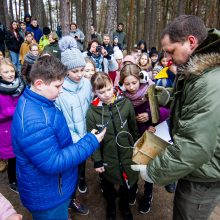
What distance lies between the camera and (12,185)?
11.8ft

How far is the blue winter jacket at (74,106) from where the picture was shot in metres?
2.78

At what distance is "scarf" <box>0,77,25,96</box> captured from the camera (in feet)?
11.0

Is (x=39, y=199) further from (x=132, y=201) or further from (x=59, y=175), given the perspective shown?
(x=132, y=201)

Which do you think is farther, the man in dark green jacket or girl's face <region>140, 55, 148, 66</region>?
girl's face <region>140, 55, 148, 66</region>

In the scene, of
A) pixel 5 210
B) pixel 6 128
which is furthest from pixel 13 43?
pixel 5 210

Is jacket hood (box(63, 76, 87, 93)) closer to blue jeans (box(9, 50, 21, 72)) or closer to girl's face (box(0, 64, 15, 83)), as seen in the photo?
girl's face (box(0, 64, 15, 83))

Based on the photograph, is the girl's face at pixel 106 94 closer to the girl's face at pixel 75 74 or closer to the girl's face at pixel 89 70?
the girl's face at pixel 75 74

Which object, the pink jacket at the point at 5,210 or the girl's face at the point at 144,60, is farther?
the girl's face at the point at 144,60

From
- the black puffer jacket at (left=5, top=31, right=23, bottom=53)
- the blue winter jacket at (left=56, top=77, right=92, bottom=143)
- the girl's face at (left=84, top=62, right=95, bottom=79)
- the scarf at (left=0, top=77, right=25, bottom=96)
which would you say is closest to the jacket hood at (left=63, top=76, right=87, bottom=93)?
the blue winter jacket at (left=56, top=77, right=92, bottom=143)

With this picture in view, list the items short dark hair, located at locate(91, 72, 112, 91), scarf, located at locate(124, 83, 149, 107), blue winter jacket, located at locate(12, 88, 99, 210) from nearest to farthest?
blue winter jacket, located at locate(12, 88, 99, 210) < short dark hair, located at locate(91, 72, 112, 91) < scarf, located at locate(124, 83, 149, 107)

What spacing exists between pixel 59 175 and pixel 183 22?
157 cm

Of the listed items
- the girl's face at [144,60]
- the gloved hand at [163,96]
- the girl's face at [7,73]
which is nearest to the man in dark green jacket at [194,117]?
the gloved hand at [163,96]

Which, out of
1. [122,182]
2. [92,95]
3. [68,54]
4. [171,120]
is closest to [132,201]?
[122,182]

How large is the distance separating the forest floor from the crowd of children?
9cm
